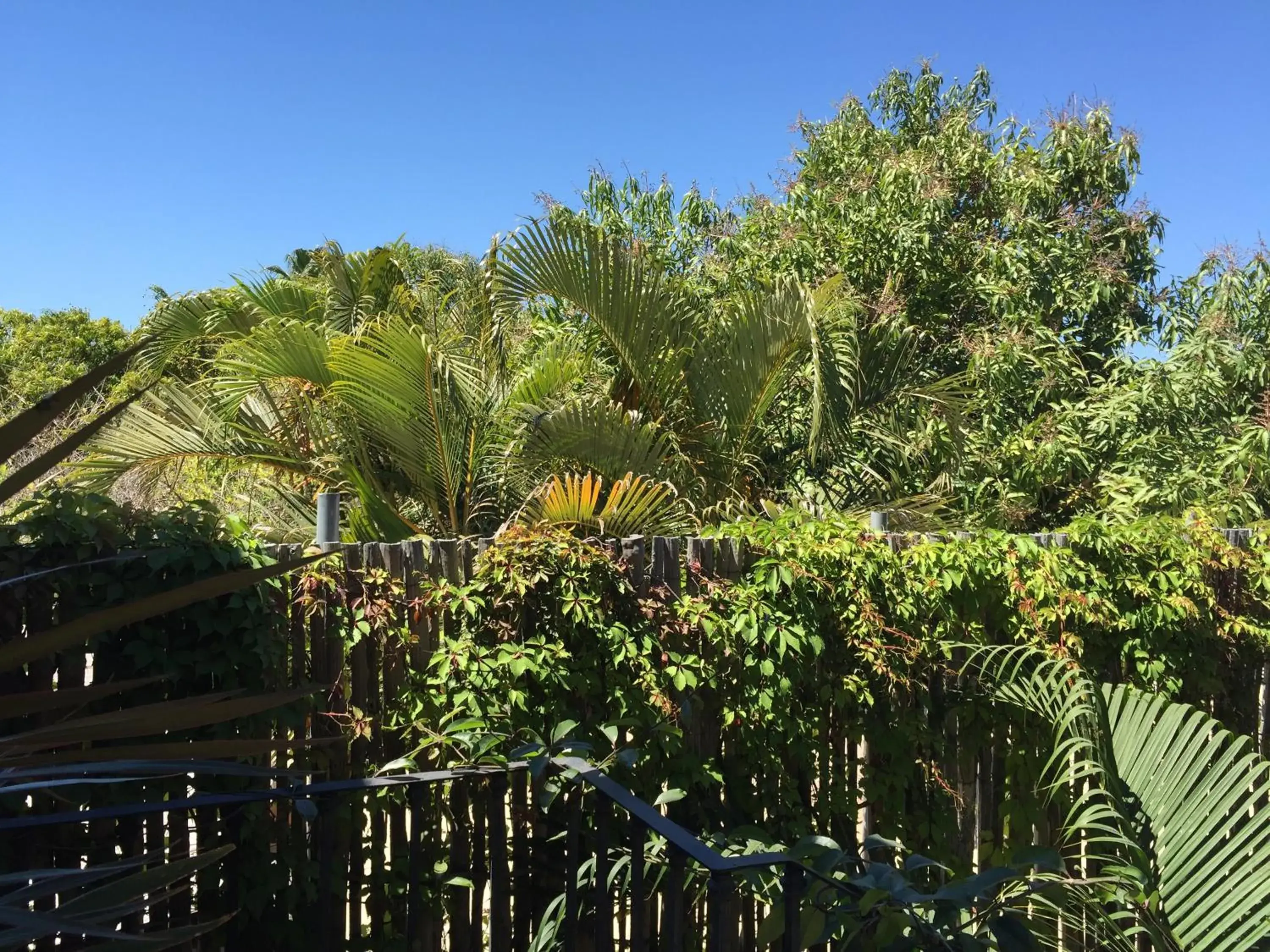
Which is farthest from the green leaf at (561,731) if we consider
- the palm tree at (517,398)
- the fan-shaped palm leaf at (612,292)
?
the fan-shaped palm leaf at (612,292)

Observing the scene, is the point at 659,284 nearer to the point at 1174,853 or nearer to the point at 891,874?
the point at 1174,853

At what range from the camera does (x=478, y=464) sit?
5484 millimetres

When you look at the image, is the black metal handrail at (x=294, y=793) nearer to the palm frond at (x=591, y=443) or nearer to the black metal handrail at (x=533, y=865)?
the black metal handrail at (x=533, y=865)

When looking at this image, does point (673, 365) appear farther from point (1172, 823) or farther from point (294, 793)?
point (294, 793)

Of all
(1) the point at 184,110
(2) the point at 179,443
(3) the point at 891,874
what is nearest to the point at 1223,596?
(3) the point at 891,874

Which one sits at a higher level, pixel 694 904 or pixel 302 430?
pixel 302 430

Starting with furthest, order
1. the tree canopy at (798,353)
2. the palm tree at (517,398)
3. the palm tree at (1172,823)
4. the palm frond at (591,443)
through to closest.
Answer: the tree canopy at (798,353) < the palm tree at (517,398) < the palm frond at (591,443) < the palm tree at (1172,823)

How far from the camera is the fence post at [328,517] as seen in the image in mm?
3398

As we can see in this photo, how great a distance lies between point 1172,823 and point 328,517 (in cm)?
270

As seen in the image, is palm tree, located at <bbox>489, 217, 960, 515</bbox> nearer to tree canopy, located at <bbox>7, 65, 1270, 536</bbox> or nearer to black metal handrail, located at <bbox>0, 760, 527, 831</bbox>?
tree canopy, located at <bbox>7, 65, 1270, 536</bbox>

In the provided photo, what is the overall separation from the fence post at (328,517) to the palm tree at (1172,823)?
235cm

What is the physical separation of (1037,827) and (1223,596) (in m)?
1.82

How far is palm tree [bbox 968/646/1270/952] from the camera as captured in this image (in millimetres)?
2248

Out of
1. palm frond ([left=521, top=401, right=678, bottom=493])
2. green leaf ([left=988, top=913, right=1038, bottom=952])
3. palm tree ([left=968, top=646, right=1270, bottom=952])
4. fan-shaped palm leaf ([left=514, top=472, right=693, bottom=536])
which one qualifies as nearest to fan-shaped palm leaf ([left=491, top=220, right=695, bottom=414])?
palm frond ([left=521, top=401, right=678, bottom=493])
